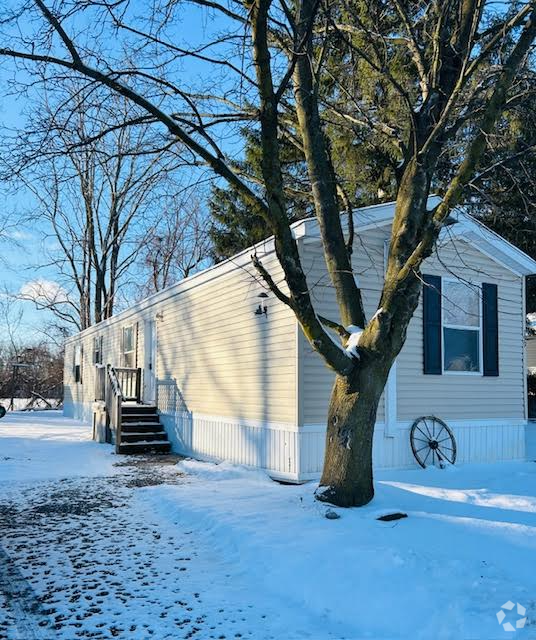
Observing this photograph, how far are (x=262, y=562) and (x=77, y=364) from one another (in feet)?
61.1

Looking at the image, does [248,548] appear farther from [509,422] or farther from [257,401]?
[509,422]

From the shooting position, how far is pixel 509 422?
10.1 metres

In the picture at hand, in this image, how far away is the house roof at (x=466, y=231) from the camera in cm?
788

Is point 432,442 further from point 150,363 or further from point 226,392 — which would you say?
point 150,363

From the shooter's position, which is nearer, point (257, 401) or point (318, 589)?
point (318, 589)

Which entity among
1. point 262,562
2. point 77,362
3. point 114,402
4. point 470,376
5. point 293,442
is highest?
point 77,362

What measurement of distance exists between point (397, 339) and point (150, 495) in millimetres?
3587

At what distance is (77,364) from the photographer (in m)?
21.9

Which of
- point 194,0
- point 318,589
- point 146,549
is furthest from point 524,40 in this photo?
point 146,549

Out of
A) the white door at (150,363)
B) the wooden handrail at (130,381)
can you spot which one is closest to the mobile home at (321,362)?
the white door at (150,363)

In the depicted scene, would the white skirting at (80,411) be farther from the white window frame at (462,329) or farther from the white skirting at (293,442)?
the white window frame at (462,329)

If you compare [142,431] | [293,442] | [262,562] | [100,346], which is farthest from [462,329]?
[100,346]

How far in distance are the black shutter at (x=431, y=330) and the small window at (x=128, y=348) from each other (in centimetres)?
822

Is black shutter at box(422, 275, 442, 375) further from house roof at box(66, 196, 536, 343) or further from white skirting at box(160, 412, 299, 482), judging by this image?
white skirting at box(160, 412, 299, 482)
